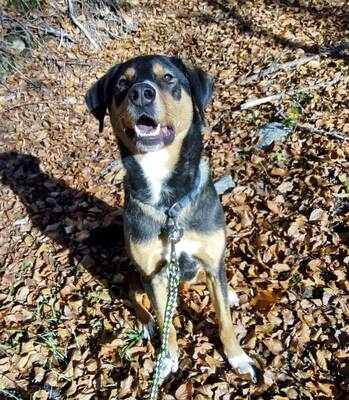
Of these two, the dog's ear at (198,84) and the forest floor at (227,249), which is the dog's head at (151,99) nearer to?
the dog's ear at (198,84)

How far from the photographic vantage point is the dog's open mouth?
10.8ft

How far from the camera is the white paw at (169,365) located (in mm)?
3895

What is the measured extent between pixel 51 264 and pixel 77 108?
4.62m

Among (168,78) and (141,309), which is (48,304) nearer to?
(141,309)

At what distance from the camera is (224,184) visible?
19.2 feet

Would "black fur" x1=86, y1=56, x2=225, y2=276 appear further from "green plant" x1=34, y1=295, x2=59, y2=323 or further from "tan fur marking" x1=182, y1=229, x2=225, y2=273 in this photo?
"green plant" x1=34, y1=295, x2=59, y2=323

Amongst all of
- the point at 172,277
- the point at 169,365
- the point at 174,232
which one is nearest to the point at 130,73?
the point at 174,232

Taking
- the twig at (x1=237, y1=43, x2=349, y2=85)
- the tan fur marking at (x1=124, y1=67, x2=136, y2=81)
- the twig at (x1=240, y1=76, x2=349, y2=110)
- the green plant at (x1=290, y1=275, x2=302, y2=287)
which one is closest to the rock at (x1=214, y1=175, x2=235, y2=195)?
the green plant at (x1=290, y1=275, x2=302, y2=287)

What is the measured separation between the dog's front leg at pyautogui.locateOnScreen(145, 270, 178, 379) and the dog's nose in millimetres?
1423

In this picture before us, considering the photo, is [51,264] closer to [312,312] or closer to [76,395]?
[76,395]

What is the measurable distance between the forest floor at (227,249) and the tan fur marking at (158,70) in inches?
89.3

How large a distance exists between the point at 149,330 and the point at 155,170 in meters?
1.73

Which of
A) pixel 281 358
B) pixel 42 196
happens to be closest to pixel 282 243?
pixel 281 358

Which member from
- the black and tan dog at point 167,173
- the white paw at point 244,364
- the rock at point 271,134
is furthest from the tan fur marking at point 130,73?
the rock at point 271,134
